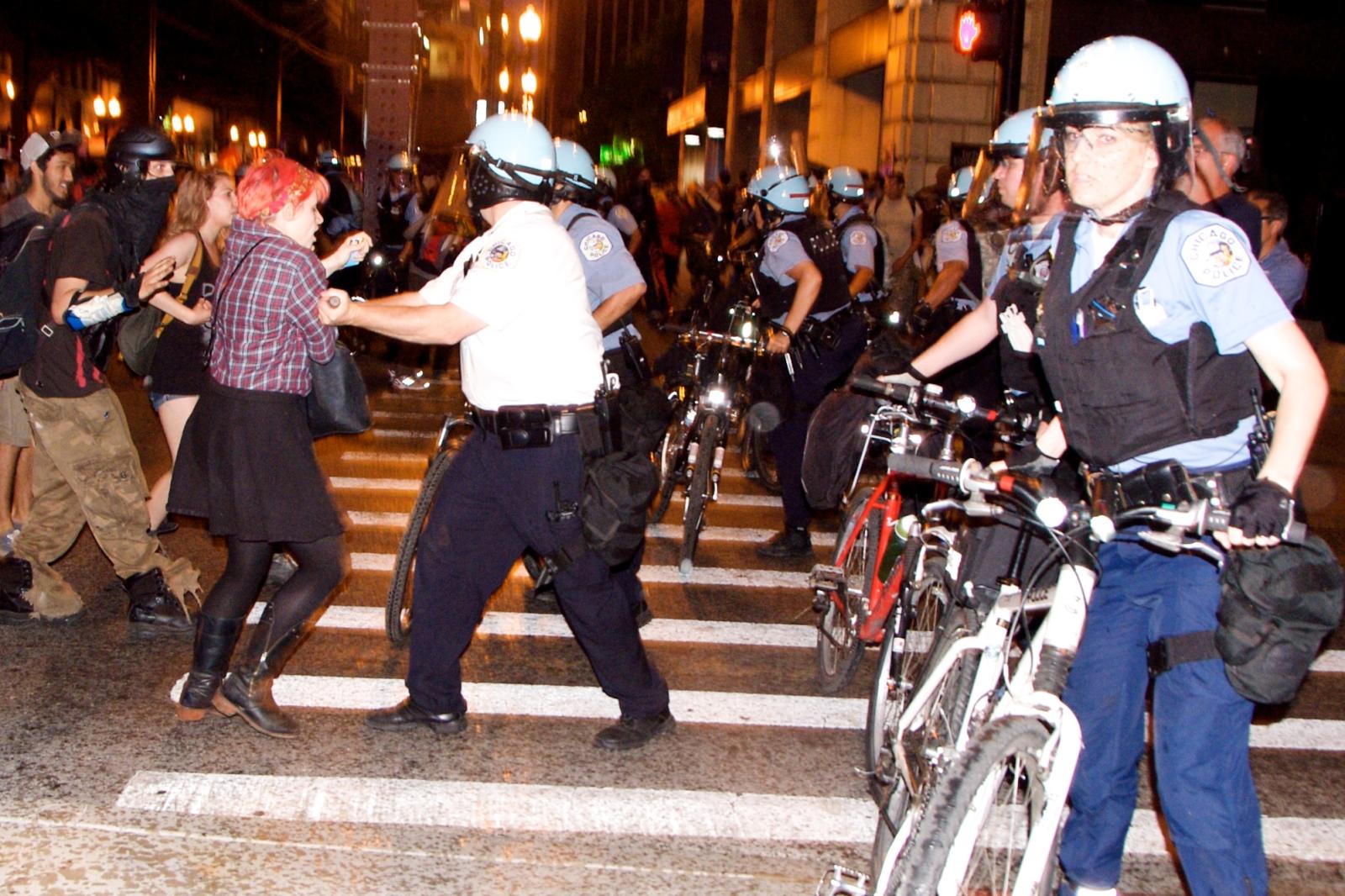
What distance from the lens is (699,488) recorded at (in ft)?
23.7

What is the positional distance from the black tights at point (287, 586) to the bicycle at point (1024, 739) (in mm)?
2369

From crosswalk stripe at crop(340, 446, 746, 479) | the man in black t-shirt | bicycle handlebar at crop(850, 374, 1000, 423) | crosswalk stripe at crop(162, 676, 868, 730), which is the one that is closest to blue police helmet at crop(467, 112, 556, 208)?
bicycle handlebar at crop(850, 374, 1000, 423)

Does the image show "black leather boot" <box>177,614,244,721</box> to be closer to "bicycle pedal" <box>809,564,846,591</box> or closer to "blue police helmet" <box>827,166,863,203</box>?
"bicycle pedal" <box>809,564,846,591</box>

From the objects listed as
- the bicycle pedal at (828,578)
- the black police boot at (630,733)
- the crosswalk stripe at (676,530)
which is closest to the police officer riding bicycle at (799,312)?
the crosswalk stripe at (676,530)

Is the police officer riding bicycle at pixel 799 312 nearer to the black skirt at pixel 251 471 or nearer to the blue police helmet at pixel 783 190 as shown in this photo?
the blue police helmet at pixel 783 190

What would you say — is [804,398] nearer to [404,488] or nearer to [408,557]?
[408,557]

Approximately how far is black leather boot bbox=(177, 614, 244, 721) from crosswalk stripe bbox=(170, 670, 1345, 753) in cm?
36

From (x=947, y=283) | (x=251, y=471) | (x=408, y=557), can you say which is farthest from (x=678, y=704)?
(x=947, y=283)

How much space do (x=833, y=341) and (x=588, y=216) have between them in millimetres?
1913

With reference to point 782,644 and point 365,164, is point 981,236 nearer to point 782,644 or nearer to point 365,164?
point 782,644

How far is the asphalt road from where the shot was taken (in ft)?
12.5

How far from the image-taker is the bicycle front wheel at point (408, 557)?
561 cm

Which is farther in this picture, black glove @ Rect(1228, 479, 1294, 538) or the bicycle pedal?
the bicycle pedal

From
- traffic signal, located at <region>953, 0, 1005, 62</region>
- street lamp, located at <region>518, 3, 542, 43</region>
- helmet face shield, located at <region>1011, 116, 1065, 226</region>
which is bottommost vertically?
helmet face shield, located at <region>1011, 116, 1065, 226</region>
